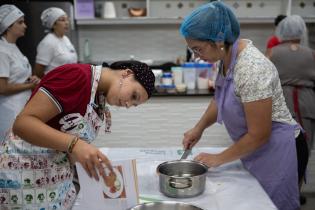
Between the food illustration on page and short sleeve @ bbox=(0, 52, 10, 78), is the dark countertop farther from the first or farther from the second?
the food illustration on page

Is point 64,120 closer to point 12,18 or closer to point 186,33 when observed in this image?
point 186,33

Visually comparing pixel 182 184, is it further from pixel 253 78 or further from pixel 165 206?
pixel 253 78

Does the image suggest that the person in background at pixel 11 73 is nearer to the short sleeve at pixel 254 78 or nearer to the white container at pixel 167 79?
the white container at pixel 167 79

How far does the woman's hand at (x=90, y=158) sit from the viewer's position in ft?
3.23

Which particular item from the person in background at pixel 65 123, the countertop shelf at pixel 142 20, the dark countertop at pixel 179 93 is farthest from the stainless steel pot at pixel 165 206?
the countertop shelf at pixel 142 20

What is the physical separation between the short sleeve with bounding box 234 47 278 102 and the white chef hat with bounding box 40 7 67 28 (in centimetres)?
224

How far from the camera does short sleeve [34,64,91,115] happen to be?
3.48 feet

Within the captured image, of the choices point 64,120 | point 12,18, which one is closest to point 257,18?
point 12,18

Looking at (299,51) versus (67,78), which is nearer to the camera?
(67,78)

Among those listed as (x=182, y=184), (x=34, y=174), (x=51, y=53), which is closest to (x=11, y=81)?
(x=51, y=53)

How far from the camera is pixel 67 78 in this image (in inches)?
42.7

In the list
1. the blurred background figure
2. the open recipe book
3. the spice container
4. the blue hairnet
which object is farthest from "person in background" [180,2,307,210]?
the spice container

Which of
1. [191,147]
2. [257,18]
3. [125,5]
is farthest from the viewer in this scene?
[125,5]

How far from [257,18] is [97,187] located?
3070mm
